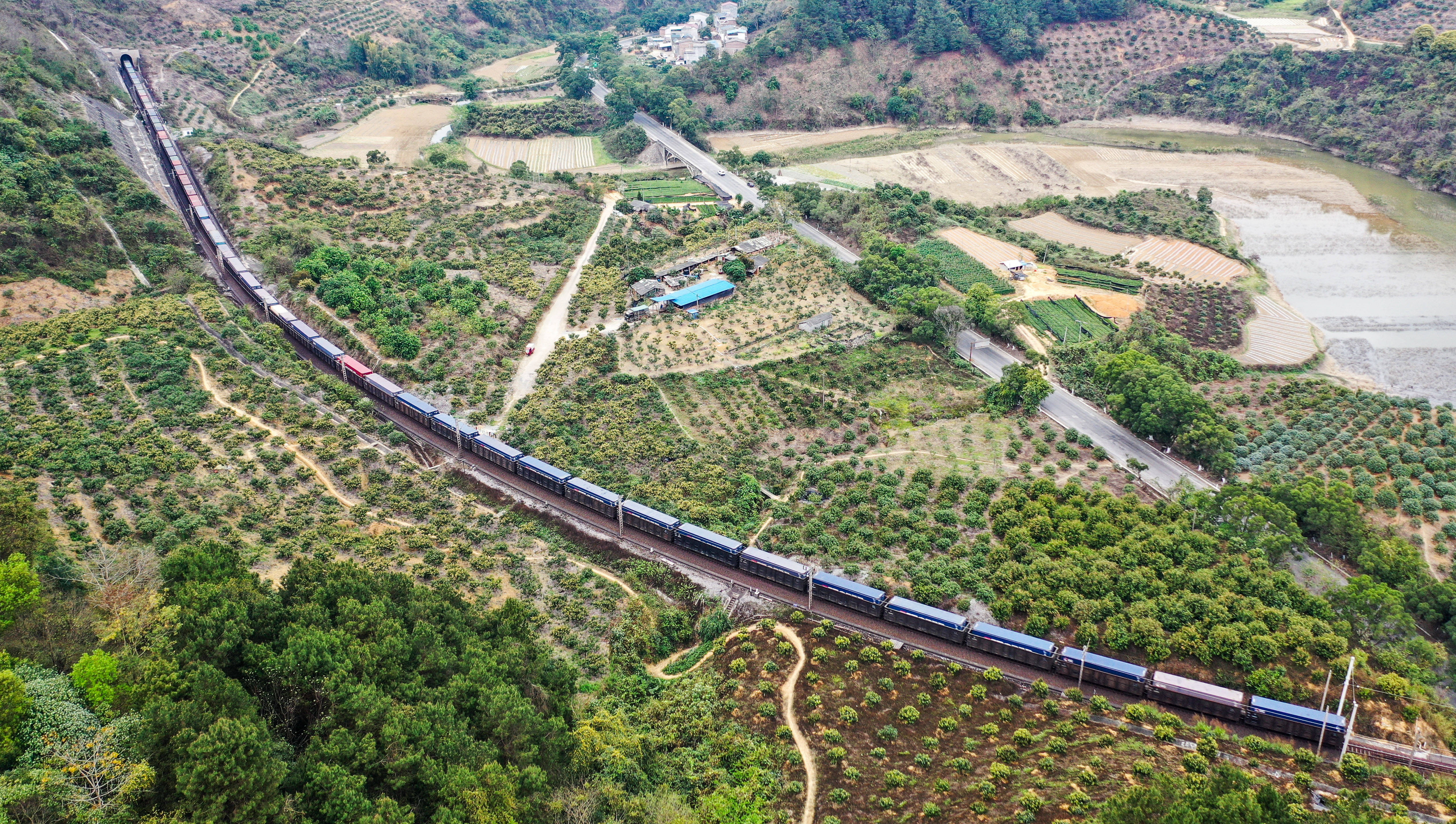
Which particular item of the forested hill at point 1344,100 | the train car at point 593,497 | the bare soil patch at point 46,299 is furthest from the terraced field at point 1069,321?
the bare soil patch at point 46,299

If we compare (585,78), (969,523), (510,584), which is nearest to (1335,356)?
→ (969,523)

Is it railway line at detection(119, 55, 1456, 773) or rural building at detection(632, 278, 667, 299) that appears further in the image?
rural building at detection(632, 278, 667, 299)

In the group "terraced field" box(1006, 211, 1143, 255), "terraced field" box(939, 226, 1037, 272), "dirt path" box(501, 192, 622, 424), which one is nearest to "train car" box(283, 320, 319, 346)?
"dirt path" box(501, 192, 622, 424)

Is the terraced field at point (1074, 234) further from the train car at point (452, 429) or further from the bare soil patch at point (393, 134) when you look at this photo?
the bare soil patch at point (393, 134)

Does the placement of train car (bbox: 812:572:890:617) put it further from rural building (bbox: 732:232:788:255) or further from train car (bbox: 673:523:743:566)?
rural building (bbox: 732:232:788:255)

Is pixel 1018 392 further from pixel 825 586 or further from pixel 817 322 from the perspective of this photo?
pixel 825 586

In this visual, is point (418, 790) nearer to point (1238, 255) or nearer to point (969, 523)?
point (969, 523)
